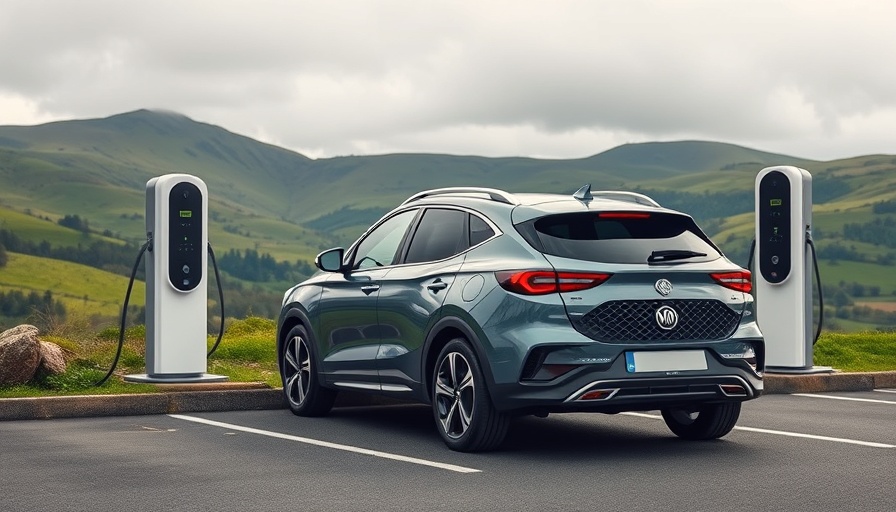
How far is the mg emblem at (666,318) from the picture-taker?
7.85 meters

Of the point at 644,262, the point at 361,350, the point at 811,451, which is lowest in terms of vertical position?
the point at 811,451

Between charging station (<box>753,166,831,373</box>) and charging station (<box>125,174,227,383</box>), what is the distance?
590cm

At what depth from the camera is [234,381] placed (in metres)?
12.1

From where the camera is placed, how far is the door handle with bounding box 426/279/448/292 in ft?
28.1

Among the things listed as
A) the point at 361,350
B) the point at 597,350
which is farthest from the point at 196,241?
the point at 597,350

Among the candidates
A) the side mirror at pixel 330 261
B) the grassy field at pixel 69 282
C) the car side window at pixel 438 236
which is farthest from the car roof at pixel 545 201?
the grassy field at pixel 69 282

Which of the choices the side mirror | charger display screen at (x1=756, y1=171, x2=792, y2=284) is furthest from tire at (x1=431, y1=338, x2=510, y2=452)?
charger display screen at (x1=756, y1=171, x2=792, y2=284)

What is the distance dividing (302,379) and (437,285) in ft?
8.20

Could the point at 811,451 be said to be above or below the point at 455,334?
below

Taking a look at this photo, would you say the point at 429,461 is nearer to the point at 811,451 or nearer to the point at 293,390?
the point at 811,451

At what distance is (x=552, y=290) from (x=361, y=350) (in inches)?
92.4

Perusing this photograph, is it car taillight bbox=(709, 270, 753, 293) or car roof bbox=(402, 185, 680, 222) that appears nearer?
car taillight bbox=(709, 270, 753, 293)

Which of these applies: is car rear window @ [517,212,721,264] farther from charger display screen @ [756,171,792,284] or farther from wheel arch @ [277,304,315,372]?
charger display screen @ [756,171,792,284]

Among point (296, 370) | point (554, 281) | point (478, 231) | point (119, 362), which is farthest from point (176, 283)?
point (554, 281)
